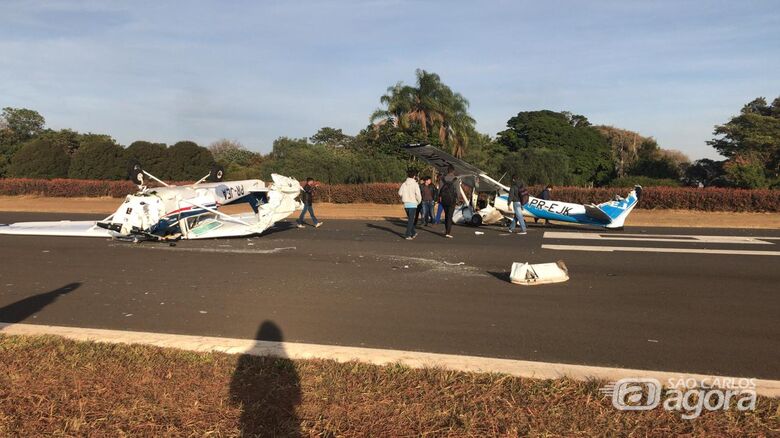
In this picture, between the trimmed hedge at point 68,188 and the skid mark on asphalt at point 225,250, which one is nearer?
the skid mark on asphalt at point 225,250

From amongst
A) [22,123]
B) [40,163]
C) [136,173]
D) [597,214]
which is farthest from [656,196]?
[22,123]

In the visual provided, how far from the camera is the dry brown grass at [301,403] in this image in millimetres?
3277

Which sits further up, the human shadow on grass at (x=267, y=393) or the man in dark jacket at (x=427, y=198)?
the man in dark jacket at (x=427, y=198)

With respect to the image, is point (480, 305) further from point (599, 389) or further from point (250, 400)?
point (250, 400)

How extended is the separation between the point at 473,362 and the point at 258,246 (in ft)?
30.2

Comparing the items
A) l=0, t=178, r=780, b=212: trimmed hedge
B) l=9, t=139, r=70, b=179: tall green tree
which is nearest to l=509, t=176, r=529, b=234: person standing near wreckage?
l=0, t=178, r=780, b=212: trimmed hedge

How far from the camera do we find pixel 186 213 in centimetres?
1334

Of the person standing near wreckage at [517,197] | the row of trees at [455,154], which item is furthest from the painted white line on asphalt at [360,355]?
the row of trees at [455,154]

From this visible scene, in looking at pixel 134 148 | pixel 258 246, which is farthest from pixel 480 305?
pixel 134 148

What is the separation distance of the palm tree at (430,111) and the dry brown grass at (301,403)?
4230 centimetres

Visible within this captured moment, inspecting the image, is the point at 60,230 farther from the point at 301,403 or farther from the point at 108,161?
the point at 108,161

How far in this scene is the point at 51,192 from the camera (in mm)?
41719

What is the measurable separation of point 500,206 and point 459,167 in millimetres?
1943

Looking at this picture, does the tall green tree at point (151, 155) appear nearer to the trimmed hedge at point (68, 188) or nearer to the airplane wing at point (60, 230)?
the trimmed hedge at point (68, 188)
